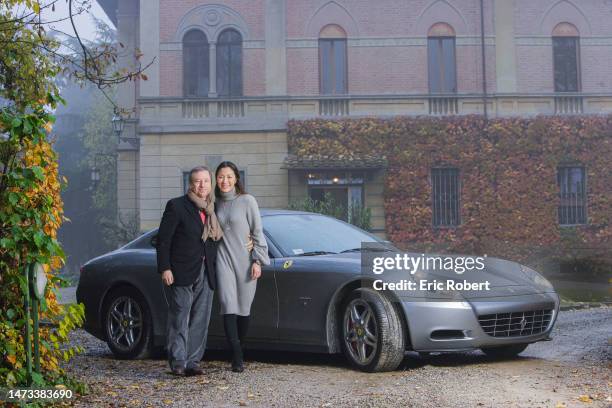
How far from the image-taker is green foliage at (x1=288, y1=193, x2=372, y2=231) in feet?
83.0

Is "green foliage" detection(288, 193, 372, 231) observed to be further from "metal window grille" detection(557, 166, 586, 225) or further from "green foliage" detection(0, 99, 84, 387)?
"green foliage" detection(0, 99, 84, 387)

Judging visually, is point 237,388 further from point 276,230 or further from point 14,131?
point 14,131

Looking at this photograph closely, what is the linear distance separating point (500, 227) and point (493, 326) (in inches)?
791

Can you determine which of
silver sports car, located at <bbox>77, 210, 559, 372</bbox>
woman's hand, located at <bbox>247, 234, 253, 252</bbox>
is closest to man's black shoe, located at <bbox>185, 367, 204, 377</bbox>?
silver sports car, located at <bbox>77, 210, 559, 372</bbox>

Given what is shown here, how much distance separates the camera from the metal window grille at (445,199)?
27.0 m

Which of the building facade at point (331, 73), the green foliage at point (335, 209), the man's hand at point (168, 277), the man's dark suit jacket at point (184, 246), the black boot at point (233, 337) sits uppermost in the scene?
the building facade at point (331, 73)

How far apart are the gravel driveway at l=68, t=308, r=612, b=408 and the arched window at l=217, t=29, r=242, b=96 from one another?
19.2 m

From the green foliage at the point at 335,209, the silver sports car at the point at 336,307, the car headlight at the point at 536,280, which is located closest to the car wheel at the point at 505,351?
the silver sports car at the point at 336,307

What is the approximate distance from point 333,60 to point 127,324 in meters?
19.8

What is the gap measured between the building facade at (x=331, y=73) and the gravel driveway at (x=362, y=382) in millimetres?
18158

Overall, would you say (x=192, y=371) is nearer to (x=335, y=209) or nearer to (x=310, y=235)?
(x=310, y=235)

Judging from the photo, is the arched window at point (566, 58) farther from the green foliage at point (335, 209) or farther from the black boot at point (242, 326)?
the black boot at point (242, 326)

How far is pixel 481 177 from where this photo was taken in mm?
26891

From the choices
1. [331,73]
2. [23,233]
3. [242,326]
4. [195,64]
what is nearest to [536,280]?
[242,326]
